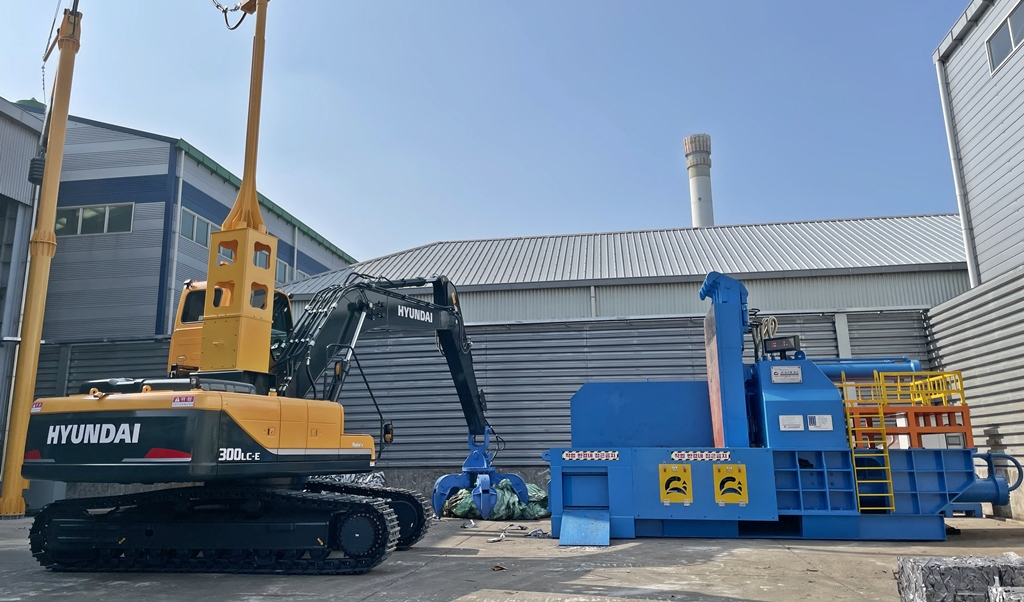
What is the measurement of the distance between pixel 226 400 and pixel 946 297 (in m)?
16.1

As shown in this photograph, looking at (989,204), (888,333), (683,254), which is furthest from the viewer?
(683,254)

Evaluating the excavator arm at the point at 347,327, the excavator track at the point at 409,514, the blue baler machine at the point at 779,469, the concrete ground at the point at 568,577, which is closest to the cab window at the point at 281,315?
the excavator arm at the point at 347,327

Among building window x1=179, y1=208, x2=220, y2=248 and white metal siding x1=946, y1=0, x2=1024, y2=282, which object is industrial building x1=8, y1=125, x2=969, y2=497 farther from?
building window x1=179, y1=208, x2=220, y2=248

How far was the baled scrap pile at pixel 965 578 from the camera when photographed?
442 cm

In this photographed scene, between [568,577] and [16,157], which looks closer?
[568,577]

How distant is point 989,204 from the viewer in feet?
43.8

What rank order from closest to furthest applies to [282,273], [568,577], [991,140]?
[568,577], [991,140], [282,273]

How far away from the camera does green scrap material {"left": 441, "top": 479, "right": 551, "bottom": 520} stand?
42.4 ft

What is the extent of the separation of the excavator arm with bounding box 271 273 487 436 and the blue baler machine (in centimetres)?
295

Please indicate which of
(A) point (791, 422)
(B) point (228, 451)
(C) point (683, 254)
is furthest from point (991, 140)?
(B) point (228, 451)

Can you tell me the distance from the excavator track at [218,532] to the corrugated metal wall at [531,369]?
8559 mm

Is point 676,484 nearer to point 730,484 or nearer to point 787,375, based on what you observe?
point 730,484

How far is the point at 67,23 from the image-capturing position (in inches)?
651

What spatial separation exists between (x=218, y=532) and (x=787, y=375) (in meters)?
7.98
